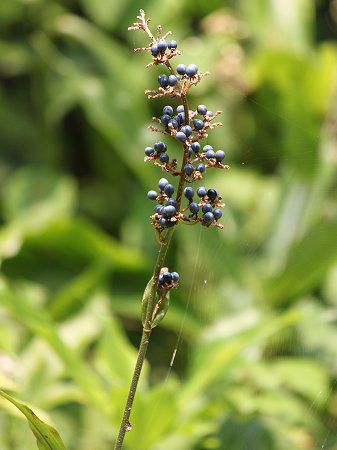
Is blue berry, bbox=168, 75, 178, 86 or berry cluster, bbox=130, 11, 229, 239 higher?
blue berry, bbox=168, 75, 178, 86

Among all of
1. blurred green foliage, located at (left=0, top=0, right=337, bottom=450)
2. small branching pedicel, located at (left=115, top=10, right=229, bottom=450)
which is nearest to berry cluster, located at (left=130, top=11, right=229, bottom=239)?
small branching pedicel, located at (left=115, top=10, right=229, bottom=450)

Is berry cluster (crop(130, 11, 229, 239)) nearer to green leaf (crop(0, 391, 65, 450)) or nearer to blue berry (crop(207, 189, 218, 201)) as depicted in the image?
blue berry (crop(207, 189, 218, 201))

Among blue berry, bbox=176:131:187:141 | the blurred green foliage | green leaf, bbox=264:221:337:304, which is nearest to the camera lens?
blue berry, bbox=176:131:187:141

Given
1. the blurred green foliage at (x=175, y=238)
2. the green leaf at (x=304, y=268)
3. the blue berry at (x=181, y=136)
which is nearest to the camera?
the blue berry at (x=181, y=136)

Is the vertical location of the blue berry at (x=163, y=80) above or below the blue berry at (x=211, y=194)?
above

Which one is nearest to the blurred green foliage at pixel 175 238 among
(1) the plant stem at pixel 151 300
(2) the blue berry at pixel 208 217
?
(1) the plant stem at pixel 151 300

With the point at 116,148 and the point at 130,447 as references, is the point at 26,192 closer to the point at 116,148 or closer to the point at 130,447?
the point at 116,148

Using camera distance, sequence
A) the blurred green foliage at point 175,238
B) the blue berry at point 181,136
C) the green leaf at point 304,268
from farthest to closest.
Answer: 1. the green leaf at point 304,268
2. the blurred green foliage at point 175,238
3. the blue berry at point 181,136

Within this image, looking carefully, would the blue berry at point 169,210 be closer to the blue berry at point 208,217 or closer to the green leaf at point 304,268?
the blue berry at point 208,217

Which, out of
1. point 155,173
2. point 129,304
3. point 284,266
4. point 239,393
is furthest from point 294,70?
point 239,393
